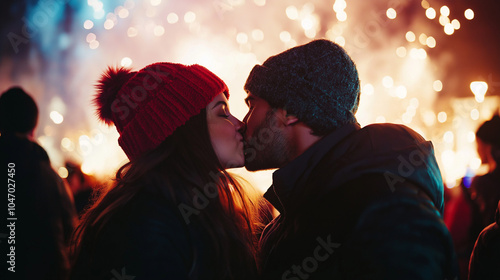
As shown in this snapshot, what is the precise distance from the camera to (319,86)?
1.83 m

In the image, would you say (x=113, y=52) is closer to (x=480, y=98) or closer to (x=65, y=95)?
(x=65, y=95)

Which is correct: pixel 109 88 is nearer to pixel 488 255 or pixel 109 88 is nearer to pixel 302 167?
pixel 302 167

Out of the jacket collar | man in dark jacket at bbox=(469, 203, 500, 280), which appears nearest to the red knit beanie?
the jacket collar

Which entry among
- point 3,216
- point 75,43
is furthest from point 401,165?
point 75,43

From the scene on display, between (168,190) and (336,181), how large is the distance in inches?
26.6

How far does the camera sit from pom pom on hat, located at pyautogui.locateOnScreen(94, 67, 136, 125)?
6.01ft

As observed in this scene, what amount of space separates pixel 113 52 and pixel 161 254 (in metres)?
7.26

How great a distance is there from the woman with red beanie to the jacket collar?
0.86 feet

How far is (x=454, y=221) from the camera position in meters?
3.61

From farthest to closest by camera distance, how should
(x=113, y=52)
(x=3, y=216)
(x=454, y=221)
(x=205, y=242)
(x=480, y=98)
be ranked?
(x=480, y=98) < (x=113, y=52) < (x=454, y=221) < (x=3, y=216) < (x=205, y=242)

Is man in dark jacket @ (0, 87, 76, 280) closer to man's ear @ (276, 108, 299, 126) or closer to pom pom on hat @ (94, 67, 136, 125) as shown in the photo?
pom pom on hat @ (94, 67, 136, 125)

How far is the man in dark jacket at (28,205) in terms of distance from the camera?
2.32m

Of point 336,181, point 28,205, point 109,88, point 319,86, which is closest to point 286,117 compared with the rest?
point 319,86

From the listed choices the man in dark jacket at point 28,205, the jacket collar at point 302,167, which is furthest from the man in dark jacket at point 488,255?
the man in dark jacket at point 28,205
